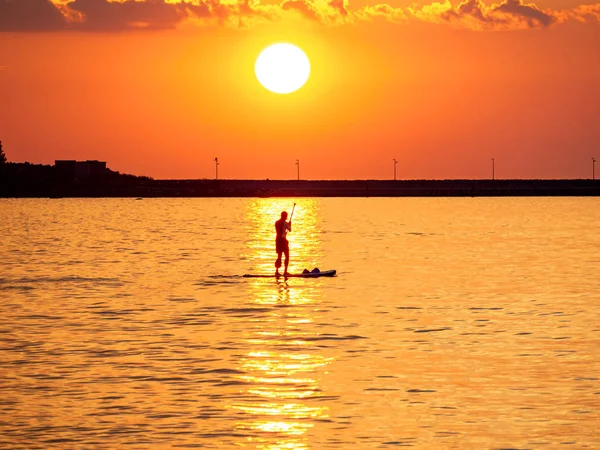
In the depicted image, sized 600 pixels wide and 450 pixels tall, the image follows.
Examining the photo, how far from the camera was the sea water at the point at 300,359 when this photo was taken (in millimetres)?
20141

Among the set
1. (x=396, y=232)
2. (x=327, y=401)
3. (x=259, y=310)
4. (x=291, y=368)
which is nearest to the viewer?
(x=327, y=401)

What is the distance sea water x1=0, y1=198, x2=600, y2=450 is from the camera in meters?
20.1

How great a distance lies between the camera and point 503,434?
779 inches

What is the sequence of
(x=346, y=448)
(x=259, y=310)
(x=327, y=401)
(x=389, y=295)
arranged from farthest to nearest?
(x=389, y=295)
(x=259, y=310)
(x=327, y=401)
(x=346, y=448)

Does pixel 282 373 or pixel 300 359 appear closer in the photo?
pixel 282 373

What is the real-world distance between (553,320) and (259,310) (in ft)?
27.8

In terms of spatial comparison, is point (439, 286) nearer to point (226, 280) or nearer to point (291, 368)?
point (226, 280)

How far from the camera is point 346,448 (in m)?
18.9

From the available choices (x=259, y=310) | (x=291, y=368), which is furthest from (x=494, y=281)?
(x=291, y=368)

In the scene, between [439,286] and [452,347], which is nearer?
[452,347]

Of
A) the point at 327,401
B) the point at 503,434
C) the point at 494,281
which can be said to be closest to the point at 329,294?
the point at 494,281

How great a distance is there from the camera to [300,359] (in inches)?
1080

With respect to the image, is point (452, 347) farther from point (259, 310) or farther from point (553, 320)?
point (259, 310)

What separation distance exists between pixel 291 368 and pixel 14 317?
490 inches
